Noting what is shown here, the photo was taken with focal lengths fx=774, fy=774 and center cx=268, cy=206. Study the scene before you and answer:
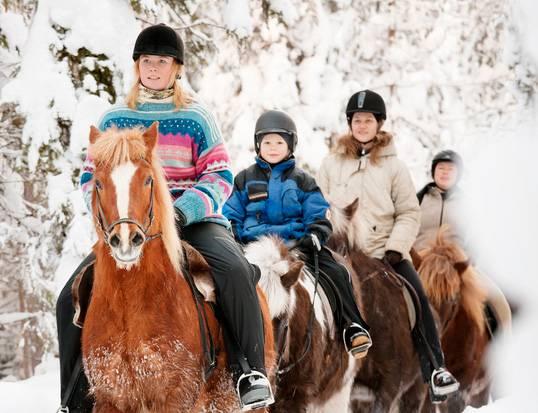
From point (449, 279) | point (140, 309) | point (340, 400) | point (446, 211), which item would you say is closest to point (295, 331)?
point (340, 400)

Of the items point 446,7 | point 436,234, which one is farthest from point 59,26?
point 446,7

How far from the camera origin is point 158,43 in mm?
4777

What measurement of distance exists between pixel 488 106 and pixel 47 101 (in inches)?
673

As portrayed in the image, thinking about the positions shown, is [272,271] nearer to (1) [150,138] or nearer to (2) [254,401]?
(2) [254,401]

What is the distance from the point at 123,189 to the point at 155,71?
1.23 meters

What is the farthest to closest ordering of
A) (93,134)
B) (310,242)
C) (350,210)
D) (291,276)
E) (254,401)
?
(350,210) → (310,242) → (291,276) → (254,401) → (93,134)

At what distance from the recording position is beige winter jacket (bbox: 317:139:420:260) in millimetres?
7512

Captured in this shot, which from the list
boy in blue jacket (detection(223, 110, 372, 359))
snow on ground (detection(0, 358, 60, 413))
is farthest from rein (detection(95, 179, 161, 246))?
snow on ground (detection(0, 358, 60, 413))

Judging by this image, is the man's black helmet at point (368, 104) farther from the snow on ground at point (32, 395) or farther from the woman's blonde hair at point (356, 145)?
the snow on ground at point (32, 395)

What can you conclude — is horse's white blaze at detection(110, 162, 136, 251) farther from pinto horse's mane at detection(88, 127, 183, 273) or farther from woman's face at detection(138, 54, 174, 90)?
woman's face at detection(138, 54, 174, 90)

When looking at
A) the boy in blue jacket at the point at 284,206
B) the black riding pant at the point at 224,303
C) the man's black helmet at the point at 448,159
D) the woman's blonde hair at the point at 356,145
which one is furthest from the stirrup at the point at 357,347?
the man's black helmet at the point at 448,159

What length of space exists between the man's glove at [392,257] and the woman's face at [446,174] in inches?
82.5

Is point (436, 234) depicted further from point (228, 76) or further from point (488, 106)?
point (488, 106)

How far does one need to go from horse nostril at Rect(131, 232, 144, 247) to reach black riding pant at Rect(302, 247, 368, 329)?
2627 mm
